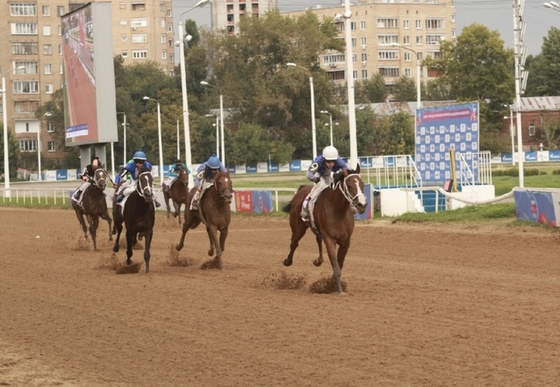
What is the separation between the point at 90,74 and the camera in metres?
42.2

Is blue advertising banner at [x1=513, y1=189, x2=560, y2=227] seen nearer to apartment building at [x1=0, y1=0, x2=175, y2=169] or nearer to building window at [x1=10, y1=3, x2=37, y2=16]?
apartment building at [x1=0, y1=0, x2=175, y2=169]

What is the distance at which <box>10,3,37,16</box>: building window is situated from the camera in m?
119

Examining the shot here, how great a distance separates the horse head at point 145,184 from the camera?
17.5 metres

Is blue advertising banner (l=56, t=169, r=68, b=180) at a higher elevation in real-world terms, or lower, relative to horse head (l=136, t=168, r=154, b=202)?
lower

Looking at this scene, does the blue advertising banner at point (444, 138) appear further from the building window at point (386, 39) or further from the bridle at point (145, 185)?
the building window at point (386, 39)

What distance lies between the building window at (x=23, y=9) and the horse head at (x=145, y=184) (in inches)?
4201

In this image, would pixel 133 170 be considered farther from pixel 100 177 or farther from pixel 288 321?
pixel 288 321

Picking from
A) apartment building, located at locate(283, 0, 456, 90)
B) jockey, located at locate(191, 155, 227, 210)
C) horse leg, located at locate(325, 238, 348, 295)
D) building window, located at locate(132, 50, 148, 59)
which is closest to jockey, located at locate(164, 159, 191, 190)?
jockey, located at locate(191, 155, 227, 210)

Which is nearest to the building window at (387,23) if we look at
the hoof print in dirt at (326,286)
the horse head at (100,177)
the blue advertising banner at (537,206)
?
the blue advertising banner at (537,206)

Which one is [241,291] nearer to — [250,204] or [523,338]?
[523,338]

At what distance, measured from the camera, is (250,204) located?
36094 mm

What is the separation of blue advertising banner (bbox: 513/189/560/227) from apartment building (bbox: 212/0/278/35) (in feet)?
462

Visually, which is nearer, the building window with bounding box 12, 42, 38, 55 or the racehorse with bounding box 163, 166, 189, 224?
the racehorse with bounding box 163, 166, 189, 224

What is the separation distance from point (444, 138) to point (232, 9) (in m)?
137
